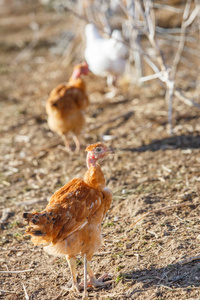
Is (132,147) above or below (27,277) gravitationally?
below

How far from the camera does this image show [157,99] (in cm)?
779

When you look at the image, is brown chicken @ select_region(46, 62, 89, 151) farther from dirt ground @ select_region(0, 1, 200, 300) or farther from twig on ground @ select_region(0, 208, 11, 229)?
twig on ground @ select_region(0, 208, 11, 229)

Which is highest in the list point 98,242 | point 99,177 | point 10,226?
point 99,177

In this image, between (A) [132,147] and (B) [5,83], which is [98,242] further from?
(B) [5,83]

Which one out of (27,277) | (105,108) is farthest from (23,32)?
(27,277)

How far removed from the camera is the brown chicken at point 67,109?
567cm

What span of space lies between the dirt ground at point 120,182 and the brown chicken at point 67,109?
1.53 feet

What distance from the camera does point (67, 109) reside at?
570cm

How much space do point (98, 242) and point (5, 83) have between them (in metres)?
7.60

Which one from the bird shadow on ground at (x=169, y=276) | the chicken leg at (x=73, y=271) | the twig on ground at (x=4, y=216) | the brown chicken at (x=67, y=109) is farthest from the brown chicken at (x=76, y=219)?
the brown chicken at (x=67, y=109)

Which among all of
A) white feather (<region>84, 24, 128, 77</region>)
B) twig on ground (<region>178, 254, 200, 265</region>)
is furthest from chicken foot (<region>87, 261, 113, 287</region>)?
white feather (<region>84, 24, 128, 77</region>)

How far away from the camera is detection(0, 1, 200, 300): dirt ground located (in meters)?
3.37

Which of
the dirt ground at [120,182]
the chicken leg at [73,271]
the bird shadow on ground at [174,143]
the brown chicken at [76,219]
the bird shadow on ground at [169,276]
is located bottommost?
the bird shadow on ground at [174,143]

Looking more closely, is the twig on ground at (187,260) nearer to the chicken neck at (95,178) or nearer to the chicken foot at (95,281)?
the chicken foot at (95,281)
